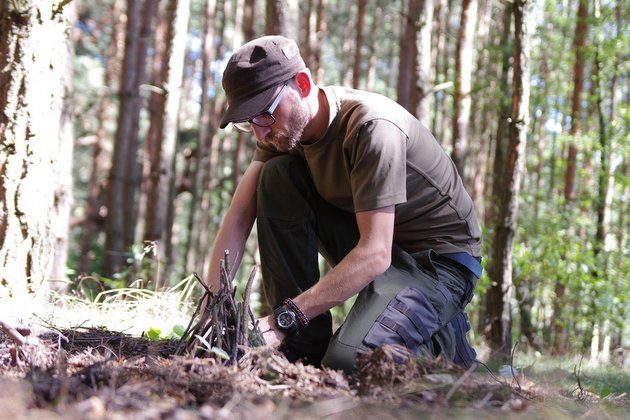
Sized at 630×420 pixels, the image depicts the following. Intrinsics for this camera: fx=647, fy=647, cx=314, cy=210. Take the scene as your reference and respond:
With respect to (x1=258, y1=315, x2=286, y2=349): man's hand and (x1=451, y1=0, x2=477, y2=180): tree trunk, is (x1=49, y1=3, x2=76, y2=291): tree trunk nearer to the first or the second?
(x1=258, y1=315, x2=286, y2=349): man's hand

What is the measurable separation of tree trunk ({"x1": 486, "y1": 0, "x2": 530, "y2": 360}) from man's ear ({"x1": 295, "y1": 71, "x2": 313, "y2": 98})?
2.87 m

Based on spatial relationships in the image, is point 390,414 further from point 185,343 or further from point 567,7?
point 567,7

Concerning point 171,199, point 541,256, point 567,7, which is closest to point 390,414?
point 541,256

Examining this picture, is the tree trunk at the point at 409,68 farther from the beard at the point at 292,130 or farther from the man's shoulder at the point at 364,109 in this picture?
the beard at the point at 292,130

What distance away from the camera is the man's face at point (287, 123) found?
293cm

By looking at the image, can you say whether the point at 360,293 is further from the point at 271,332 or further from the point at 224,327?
the point at 224,327

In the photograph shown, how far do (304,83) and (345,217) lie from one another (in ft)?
2.65

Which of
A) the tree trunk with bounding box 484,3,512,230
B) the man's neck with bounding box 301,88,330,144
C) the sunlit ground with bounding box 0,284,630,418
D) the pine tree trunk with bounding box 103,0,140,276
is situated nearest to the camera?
the sunlit ground with bounding box 0,284,630,418

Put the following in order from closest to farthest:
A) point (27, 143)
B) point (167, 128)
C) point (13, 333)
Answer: point (13, 333), point (27, 143), point (167, 128)

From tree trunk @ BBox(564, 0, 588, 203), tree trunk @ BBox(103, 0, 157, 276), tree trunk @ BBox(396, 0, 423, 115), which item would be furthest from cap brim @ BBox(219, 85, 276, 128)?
tree trunk @ BBox(564, 0, 588, 203)

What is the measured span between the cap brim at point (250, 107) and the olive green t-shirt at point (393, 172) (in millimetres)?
388

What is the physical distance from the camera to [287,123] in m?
2.97

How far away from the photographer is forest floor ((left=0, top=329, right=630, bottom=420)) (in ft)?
5.23

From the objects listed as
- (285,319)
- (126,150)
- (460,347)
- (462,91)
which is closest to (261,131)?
(285,319)
